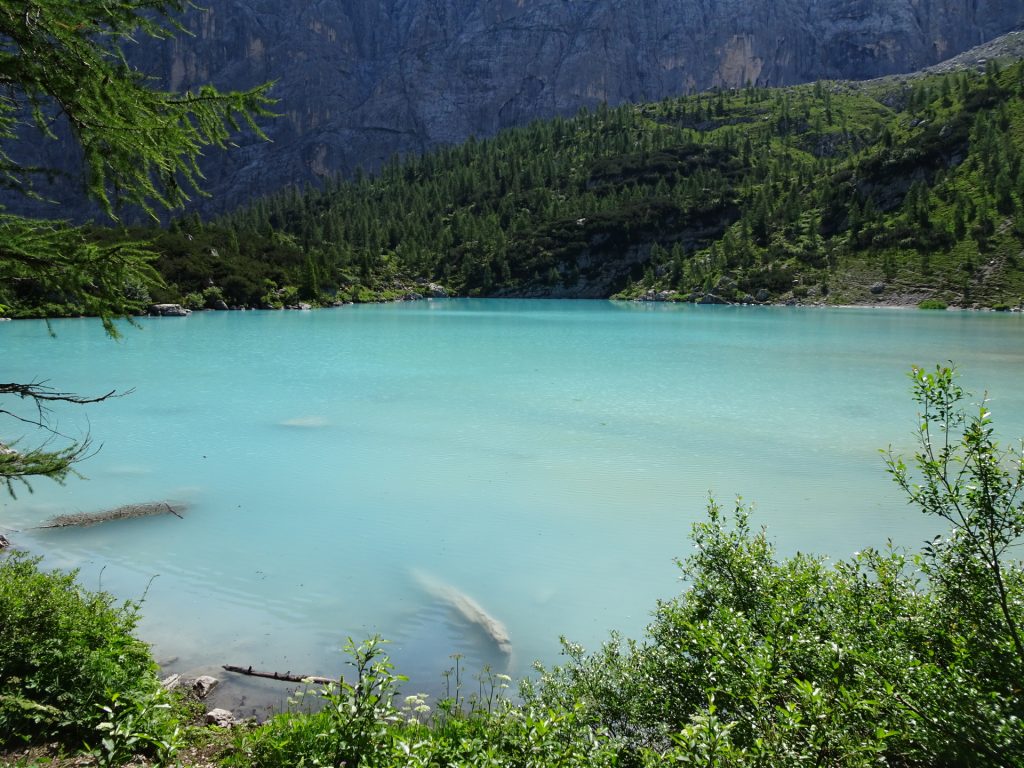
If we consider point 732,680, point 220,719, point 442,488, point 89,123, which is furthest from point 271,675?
point 442,488

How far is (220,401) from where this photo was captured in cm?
2362

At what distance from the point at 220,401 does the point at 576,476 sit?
1513 cm

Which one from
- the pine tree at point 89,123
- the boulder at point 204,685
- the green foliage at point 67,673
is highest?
the pine tree at point 89,123

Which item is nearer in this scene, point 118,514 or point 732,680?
point 732,680

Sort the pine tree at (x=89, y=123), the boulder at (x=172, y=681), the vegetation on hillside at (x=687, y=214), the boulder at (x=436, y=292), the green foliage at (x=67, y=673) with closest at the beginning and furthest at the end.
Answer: the pine tree at (x=89, y=123), the green foliage at (x=67, y=673), the boulder at (x=172, y=681), the vegetation on hillside at (x=687, y=214), the boulder at (x=436, y=292)

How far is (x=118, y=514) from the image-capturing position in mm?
12344

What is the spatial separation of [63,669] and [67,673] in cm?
5

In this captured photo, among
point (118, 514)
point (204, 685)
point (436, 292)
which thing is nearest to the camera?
point (204, 685)

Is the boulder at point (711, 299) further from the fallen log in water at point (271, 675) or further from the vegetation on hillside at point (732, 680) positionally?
the fallen log in water at point (271, 675)

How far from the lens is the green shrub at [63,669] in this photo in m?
4.78

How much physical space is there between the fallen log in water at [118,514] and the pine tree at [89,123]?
331 inches

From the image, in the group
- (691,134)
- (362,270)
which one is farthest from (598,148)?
(362,270)

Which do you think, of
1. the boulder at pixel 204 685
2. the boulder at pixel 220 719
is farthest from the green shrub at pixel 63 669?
the boulder at pixel 204 685

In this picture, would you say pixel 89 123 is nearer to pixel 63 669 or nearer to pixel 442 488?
pixel 63 669
